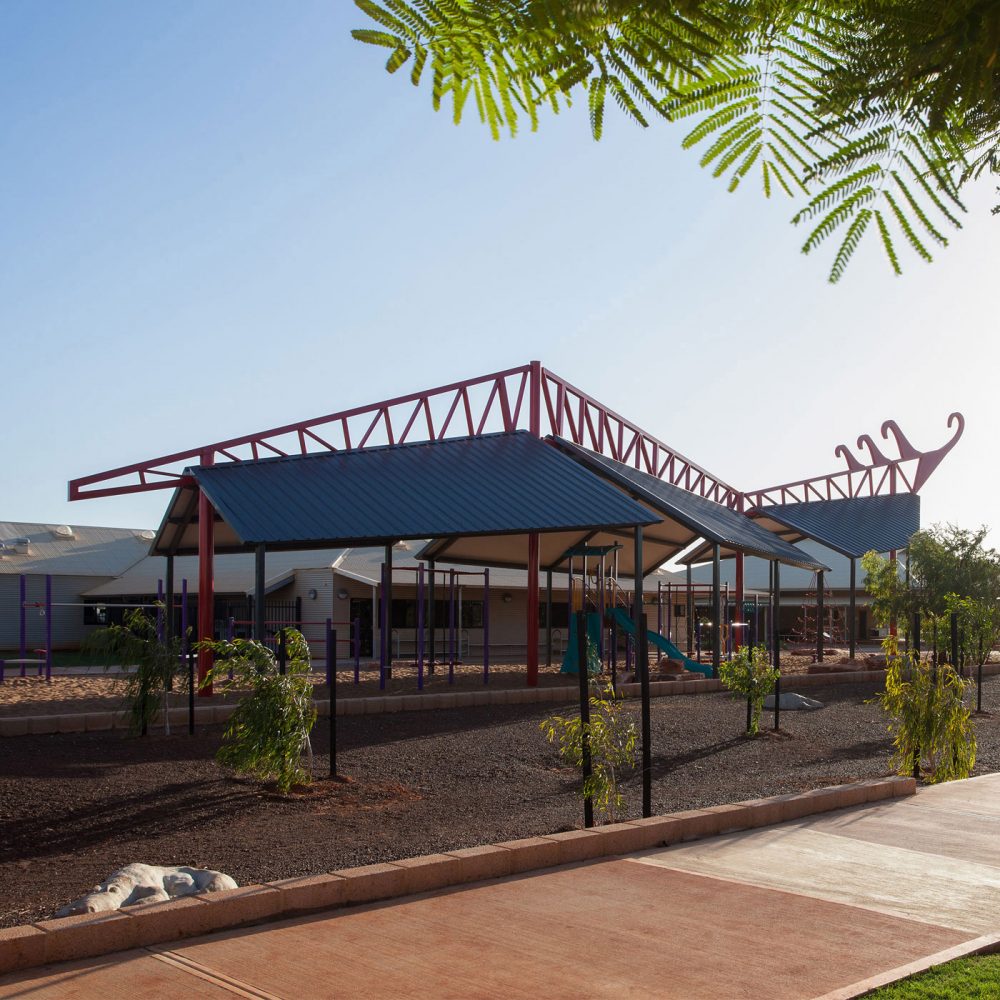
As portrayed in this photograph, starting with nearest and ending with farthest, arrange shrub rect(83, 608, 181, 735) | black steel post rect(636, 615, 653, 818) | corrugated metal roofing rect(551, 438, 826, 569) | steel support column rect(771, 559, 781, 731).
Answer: black steel post rect(636, 615, 653, 818), shrub rect(83, 608, 181, 735), steel support column rect(771, 559, 781, 731), corrugated metal roofing rect(551, 438, 826, 569)

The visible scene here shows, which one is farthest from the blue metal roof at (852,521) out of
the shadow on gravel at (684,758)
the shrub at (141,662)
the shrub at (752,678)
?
the shrub at (141,662)

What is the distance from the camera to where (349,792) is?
11117mm

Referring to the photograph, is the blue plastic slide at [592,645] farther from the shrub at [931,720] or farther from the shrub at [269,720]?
A: the shrub at [269,720]

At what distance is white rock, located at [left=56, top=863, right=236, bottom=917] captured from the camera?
5984mm

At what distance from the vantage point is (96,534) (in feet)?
151

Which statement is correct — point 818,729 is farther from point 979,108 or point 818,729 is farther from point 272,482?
point 979,108

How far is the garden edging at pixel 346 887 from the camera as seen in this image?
539 cm

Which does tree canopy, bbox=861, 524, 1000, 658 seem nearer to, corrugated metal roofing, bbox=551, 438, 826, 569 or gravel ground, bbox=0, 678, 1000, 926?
corrugated metal roofing, bbox=551, 438, 826, 569

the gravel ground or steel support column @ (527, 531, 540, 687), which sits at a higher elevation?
steel support column @ (527, 531, 540, 687)

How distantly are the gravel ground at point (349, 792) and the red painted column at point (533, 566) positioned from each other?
442 cm

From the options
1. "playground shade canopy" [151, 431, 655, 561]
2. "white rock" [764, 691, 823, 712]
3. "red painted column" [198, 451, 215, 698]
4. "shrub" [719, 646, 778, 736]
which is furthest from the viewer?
"red painted column" [198, 451, 215, 698]

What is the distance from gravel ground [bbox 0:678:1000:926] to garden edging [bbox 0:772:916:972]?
46.8 inches

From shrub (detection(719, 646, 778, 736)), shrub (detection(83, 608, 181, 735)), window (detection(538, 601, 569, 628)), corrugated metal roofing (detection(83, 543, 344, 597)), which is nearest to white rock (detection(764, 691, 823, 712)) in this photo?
shrub (detection(719, 646, 778, 736))

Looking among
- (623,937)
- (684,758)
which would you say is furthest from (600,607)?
(623,937)
